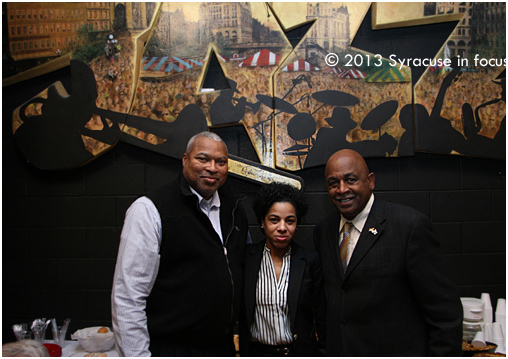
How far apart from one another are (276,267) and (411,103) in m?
1.46

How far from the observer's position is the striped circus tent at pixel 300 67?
8.18ft

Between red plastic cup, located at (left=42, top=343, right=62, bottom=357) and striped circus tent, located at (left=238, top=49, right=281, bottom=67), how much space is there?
204 cm

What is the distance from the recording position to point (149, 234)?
1632mm

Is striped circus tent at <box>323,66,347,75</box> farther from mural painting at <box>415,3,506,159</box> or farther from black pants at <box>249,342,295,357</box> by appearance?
black pants at <box>249,342,295,357</box>

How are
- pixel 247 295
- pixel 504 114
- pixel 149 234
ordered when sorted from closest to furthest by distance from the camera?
pixel 149 234 < pixel 247 295 < pixel 504 114

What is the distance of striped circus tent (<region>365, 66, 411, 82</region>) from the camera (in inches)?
98.1

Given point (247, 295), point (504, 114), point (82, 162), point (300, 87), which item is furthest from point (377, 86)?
point (82, 162)

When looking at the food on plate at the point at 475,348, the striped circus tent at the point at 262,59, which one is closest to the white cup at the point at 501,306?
the food on plate at the point at 475,348

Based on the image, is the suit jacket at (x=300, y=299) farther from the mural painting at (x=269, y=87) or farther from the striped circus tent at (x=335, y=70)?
the striped circus tent at (x=335, y=70)

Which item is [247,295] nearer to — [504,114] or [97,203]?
[97,203]

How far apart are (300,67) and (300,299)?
1503 mm

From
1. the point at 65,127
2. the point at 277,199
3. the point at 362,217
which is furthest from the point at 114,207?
the point at 362,217

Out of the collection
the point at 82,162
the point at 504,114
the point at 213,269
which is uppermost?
the point at 504,114

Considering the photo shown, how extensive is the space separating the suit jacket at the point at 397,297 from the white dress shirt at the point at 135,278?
2.76 ft
